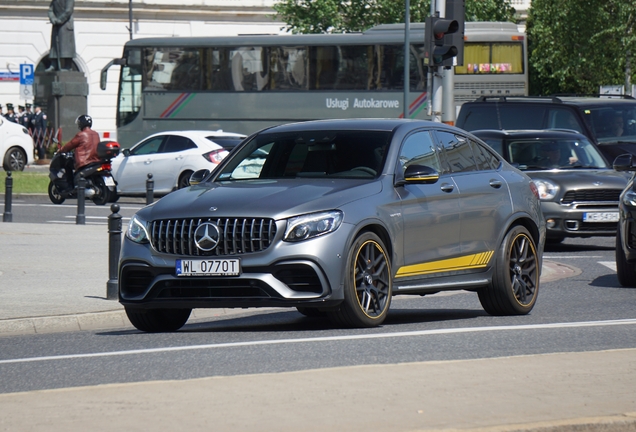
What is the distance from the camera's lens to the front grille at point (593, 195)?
17.5 m

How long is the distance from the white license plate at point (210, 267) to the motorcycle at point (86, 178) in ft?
56.7

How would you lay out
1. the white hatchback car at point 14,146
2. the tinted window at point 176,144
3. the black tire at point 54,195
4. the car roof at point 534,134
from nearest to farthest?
1. the car roof at point 534,134
2. the black tire at point 54,195
3. the tinted window at point 176,144
4. the white hatchback car at point 14,146

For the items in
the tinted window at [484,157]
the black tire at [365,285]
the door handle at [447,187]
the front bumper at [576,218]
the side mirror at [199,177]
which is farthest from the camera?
the front bumper at [576,218]

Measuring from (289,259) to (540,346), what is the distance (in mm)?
1700

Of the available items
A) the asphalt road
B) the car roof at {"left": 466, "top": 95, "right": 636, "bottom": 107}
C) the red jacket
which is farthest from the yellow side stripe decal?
the red jacket

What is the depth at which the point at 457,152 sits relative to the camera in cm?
1042

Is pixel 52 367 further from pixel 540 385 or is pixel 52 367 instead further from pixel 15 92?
pixel 15 92

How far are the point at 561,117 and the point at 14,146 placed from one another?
62.0 feet

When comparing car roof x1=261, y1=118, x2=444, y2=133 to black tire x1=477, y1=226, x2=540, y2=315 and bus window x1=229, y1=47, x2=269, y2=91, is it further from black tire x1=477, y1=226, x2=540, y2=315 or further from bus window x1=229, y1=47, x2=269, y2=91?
bus window x1=229, y1=47, x2=269, y2=91

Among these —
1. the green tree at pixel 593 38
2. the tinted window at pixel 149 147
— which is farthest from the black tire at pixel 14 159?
the green tree at pixel 593 38

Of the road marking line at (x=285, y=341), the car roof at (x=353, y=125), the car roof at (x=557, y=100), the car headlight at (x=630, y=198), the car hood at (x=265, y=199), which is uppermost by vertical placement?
the car roof at (x=557, y=100)

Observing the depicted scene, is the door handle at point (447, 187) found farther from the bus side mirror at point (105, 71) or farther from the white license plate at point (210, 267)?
the bus side mirror at point (105, 71)

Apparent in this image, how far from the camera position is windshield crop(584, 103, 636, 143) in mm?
22484

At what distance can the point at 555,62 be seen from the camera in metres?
62.0
